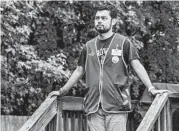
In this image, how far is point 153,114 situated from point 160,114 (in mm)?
294

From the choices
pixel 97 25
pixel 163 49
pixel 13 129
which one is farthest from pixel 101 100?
pixel 163 49

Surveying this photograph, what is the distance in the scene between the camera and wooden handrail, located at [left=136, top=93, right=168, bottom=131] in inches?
189

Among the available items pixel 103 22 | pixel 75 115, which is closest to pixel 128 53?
pixel 103 22

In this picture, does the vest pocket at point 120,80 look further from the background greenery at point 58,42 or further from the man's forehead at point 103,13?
the background greenery at point 58,42

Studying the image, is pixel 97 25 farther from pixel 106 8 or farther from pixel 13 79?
pixel 13 79

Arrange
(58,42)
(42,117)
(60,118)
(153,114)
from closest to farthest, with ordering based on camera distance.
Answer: (153,114)
(42,117)
(60,118)
(58,42)

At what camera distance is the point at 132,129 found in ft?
21.0

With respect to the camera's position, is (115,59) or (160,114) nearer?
(115,59)

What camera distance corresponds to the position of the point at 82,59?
5363mm

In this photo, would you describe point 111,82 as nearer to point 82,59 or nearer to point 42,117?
point 82,59

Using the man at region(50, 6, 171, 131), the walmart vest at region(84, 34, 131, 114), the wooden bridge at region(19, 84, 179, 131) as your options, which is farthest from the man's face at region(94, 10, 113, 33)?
the wooden bridge at region(19, 84, 179, 131)

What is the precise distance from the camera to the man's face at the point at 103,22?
16.5 feet

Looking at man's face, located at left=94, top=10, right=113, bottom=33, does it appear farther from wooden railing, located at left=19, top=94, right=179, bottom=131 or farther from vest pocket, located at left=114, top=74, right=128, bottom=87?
wooden railing, located at left=19, top=94, right=179, bottom=131

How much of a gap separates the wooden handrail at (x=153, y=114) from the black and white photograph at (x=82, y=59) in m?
0.01
